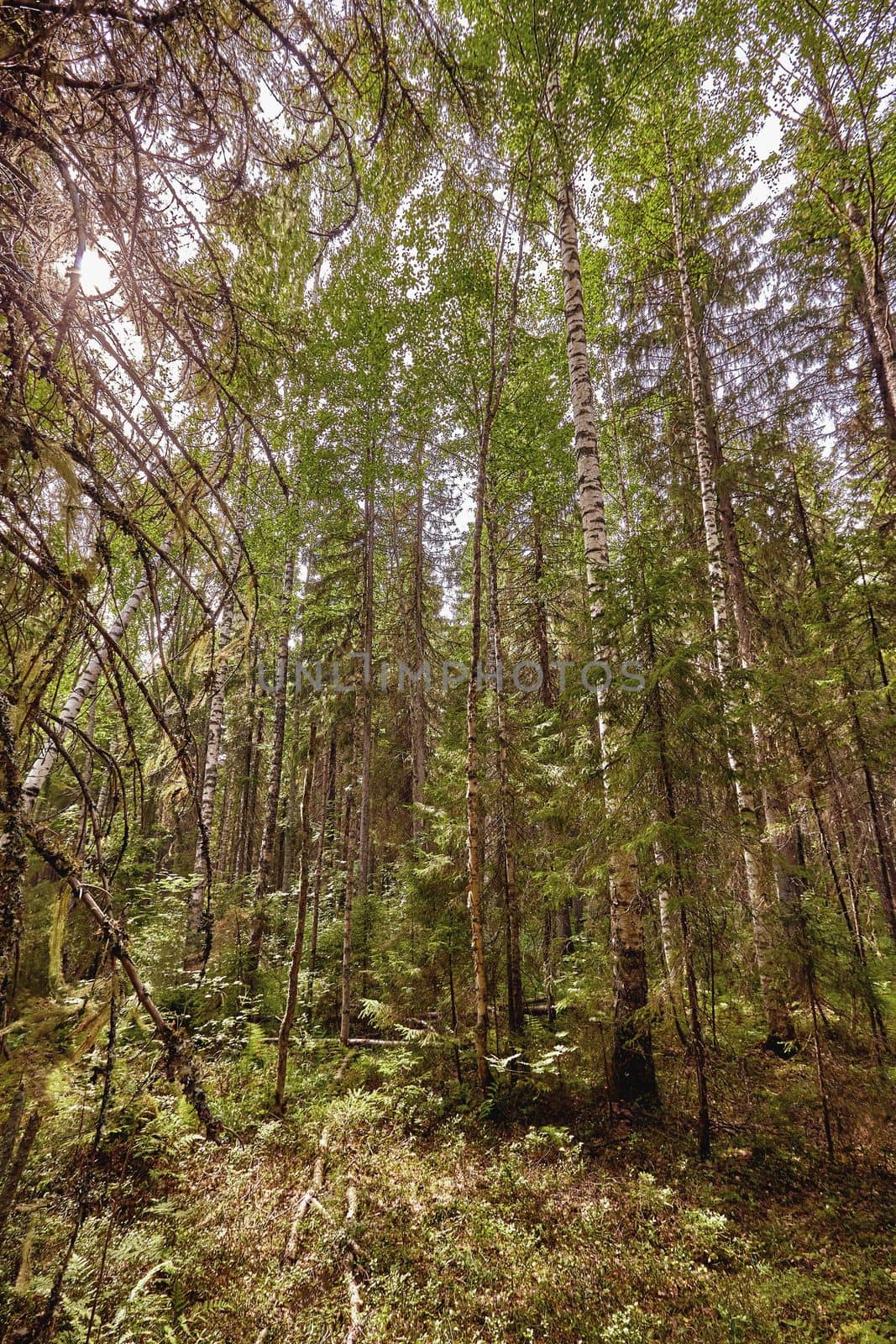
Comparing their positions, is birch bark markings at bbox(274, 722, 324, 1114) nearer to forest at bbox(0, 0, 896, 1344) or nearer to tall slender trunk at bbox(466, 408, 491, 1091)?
forest at bbox(0, 0, 896, 1344)

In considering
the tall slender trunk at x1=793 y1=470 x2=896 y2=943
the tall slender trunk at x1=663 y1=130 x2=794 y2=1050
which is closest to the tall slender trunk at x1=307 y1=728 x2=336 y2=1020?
the tall slender trunk at x1=663 y1=130 x2=794 y2=1050

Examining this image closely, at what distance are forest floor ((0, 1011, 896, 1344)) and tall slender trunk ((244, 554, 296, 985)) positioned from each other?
160 inches

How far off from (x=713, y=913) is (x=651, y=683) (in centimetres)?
259

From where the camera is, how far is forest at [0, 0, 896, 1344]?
1599 millimetres

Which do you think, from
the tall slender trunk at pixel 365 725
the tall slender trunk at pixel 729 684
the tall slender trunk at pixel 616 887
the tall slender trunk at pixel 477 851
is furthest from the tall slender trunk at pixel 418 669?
the tall slender trunk at pixel 616 887

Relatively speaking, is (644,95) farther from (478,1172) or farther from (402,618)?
(478,1172)

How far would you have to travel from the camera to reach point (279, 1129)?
20.5ft

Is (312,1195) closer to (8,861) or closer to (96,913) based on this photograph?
(96,913)

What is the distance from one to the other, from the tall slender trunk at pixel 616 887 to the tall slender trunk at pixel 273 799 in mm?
6330

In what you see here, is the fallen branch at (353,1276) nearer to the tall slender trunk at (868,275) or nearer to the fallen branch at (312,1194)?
the fallen branch at (312,1194)

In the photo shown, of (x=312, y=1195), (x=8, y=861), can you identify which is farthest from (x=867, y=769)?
(x=8, y=861)

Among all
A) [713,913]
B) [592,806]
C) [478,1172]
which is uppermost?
[592,806]

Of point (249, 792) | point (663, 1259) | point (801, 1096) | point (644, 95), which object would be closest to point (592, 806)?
point (663, 1259)

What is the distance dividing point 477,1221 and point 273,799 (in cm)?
951
